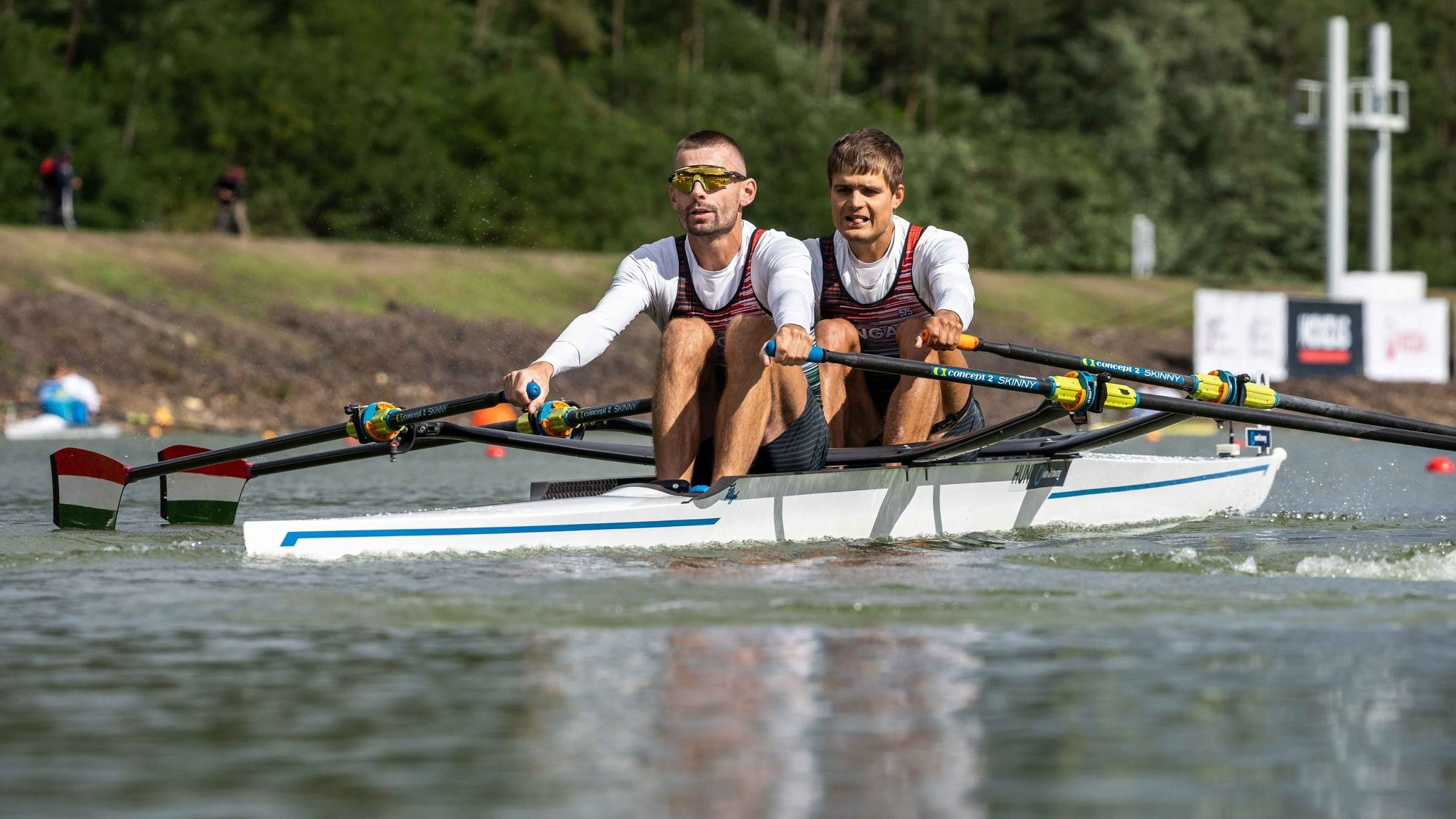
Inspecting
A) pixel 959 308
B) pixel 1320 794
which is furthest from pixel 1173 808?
pixel 959 308

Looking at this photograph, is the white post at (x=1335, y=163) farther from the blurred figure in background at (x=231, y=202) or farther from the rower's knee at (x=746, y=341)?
the rower's knee at (x=746, y=341)

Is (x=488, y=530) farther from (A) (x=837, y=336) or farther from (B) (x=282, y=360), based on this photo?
(B) (x=282, y=360)

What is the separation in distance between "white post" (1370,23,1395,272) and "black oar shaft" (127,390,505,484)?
1167 inches

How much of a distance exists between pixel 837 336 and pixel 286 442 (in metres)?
2.27

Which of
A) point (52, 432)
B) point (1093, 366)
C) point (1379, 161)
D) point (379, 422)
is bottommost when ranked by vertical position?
point (52, 432)

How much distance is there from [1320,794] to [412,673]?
7.00ft

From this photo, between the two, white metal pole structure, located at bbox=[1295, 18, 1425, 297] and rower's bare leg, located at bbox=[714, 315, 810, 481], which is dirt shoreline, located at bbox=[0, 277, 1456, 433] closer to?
white metal pole structure, located at bbox=[1295, 18, 1425, 297]

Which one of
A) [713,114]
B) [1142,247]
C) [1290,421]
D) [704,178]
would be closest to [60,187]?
[713,114]

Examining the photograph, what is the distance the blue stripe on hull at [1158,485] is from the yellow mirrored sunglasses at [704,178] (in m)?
2.19

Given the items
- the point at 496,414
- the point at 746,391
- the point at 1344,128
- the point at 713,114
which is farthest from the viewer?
the point at 713,114

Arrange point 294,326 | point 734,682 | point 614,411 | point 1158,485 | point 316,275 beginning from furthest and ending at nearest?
1. point 316,275
2. point 294,326
3. point 1158,485
4. point 614,411
5. point 734,682

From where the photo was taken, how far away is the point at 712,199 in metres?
7.46

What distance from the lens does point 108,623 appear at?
18.2 ft

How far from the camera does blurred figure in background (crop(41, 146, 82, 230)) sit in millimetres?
27016
